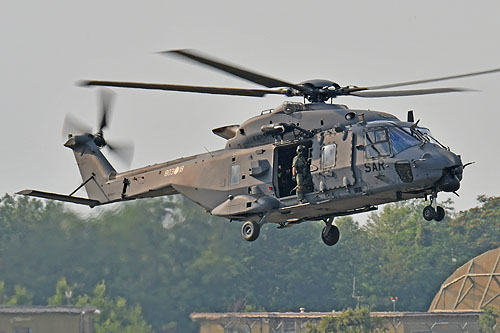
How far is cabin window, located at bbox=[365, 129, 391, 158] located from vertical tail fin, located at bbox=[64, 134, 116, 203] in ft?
32.1

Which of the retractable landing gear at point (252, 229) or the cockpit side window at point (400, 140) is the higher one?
the cockpit side window at point (400, 140)

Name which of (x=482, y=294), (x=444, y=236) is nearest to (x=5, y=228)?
(x=482, y=294)

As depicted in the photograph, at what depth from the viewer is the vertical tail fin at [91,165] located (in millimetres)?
30750

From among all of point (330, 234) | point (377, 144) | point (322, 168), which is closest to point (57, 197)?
point (330, 234)

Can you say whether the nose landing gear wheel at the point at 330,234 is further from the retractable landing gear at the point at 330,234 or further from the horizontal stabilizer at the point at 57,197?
the horizontal stabilizer at the point at 57,197

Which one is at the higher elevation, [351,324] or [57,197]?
[57,197]

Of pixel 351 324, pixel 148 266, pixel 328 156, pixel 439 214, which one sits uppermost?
pixel 148 266

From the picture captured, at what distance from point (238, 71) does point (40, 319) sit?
25.5 meters

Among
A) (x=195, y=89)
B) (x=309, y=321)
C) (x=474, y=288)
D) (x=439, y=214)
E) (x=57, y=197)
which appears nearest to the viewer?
(x=439, y=214)

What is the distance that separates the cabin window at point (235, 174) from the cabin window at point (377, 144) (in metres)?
3.91

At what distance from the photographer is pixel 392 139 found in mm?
23375

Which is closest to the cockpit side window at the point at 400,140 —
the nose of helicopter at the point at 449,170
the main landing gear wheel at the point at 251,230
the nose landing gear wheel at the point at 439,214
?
the nose of helicopter at the point at 449,170

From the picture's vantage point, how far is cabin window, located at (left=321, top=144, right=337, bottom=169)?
2405cm

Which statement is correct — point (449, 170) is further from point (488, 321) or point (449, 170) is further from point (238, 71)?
point (488, 321)
